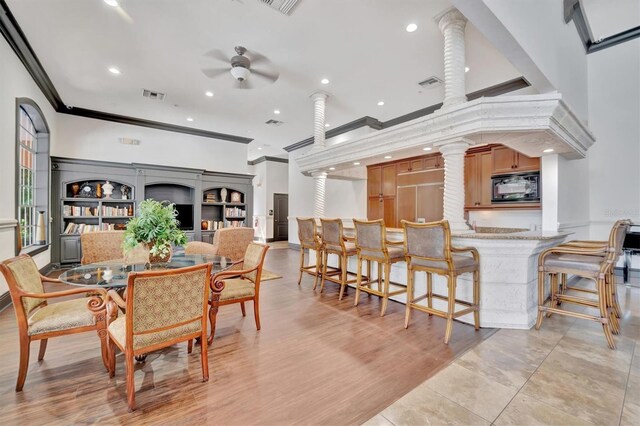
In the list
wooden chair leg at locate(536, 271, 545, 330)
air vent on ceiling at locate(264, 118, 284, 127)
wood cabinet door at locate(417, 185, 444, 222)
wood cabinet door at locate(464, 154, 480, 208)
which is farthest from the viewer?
air vent on ceiling at locate(264, 118, 284, 127)

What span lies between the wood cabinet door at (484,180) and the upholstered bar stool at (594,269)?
A: 7.09ft

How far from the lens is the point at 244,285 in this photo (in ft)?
9.17

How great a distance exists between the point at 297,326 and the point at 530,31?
381 centimetres

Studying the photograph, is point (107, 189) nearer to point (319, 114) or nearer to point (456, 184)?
point (319, 114)

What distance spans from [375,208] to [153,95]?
17.7 feet

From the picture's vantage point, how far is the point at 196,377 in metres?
2.01

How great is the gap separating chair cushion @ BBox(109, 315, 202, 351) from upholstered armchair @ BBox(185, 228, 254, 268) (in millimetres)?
2858

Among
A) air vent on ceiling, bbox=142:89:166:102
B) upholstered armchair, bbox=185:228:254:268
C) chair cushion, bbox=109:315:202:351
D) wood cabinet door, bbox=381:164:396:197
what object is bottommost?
chair cushion, bbox=109:315:202:351

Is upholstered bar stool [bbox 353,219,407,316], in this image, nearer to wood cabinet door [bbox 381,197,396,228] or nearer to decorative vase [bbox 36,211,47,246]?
wood cabinet door [bbox 381,197,396,228]

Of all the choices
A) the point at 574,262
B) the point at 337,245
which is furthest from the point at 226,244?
the point at 574,262

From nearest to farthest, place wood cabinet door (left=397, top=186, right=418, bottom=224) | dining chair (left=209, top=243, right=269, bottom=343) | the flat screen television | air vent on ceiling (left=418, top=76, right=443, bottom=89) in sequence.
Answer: dining chair (left=209, top=243, right=269, bottom=343)
air vent on ceiling (left=418, top=76, right=443, bottom=89)
wood cabinet door (left=397, top=186, right=418, bottom=224)
the flat screen television

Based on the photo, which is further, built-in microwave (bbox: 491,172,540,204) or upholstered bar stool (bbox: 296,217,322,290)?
built-in microwave (bbox: 491,172,540,204)

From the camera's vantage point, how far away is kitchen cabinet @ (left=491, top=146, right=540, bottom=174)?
464 centimetres

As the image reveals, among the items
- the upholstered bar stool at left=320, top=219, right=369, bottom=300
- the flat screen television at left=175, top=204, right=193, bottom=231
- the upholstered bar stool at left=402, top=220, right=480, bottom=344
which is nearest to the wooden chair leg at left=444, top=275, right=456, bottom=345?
the upholstered bar stool at left=402, top=220, right=480, bottom=344
